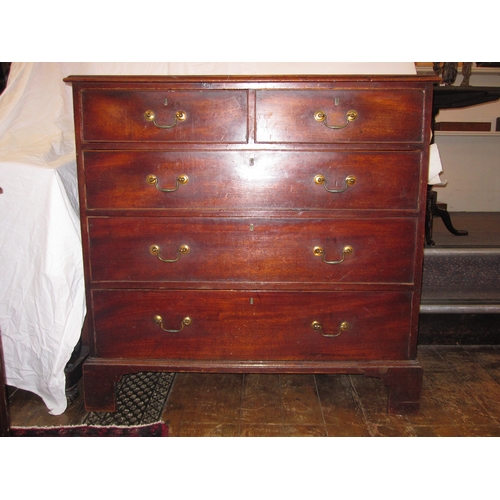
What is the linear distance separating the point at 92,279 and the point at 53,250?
17 cm

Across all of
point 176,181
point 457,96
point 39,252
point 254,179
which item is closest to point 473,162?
point 457,96

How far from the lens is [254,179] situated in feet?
4.19

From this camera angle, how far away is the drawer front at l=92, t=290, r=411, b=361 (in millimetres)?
1353

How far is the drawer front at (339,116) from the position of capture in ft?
4.04

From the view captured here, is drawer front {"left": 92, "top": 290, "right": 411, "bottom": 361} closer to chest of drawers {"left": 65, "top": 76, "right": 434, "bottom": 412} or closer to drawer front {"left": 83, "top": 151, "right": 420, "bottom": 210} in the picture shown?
chest of drawers {"left": 65, "top": 76, "right": 434, "bottom": 412}

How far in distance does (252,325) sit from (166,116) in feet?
2.26

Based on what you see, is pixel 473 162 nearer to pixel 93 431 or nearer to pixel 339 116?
pixel 339 116

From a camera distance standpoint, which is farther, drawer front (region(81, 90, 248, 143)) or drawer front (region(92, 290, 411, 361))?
drawer front (region(92, 290, 411, 361))

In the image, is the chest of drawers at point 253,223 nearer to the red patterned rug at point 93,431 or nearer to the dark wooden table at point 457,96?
the red patterned rug at point 93,431

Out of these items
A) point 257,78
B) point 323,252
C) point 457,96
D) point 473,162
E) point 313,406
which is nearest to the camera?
point 257,78

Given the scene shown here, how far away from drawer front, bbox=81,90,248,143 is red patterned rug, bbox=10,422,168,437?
2.91 feet

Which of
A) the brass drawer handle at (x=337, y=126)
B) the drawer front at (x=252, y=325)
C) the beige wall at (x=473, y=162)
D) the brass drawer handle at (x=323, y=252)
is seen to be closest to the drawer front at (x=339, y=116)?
the brass drawer handle at (x=337, y=126)

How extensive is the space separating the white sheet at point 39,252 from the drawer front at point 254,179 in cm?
18

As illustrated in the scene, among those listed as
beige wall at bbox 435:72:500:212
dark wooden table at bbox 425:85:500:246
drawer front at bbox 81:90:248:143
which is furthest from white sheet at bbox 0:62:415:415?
beige wall at bbox 435:72:500:212
